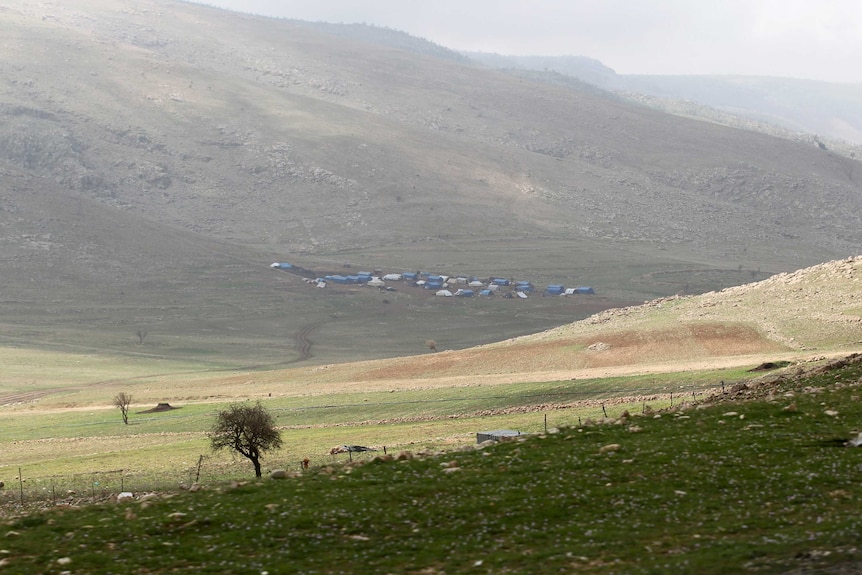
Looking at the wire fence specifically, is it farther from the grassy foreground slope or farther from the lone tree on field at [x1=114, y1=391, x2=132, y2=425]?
the lone tree on field at [x1=114, y1=391, x2=132, y2=425]

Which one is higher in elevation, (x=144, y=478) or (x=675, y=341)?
(x=675, y=341)

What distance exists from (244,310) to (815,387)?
15327cm

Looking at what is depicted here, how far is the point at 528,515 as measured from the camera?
20875mm

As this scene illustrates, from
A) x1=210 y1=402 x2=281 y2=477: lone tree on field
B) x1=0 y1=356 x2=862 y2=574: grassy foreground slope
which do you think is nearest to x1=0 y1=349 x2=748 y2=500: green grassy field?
x1=210 y1=402 x2=281 y2=477: lone tree on field

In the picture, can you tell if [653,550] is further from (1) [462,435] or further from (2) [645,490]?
(1) [462,435]

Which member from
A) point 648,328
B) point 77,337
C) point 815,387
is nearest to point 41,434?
point 648,328

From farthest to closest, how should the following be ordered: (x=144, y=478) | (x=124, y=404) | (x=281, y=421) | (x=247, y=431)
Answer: (x=124, y=404)
(x=281, y=421)
(x=144, y=478)
(x=247, y=431)

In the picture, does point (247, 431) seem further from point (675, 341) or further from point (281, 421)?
point (675, 341)

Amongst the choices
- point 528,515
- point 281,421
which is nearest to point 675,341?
point 281,421

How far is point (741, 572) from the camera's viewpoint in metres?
17.1

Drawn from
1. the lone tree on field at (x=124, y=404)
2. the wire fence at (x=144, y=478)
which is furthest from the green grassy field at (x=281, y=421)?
the lone tree on field at (x=124, y=404)

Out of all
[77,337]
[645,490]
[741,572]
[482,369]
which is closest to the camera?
[741,572]

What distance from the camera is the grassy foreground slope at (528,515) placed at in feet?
60.5

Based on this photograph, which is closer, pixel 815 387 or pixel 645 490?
pixel 645 490
